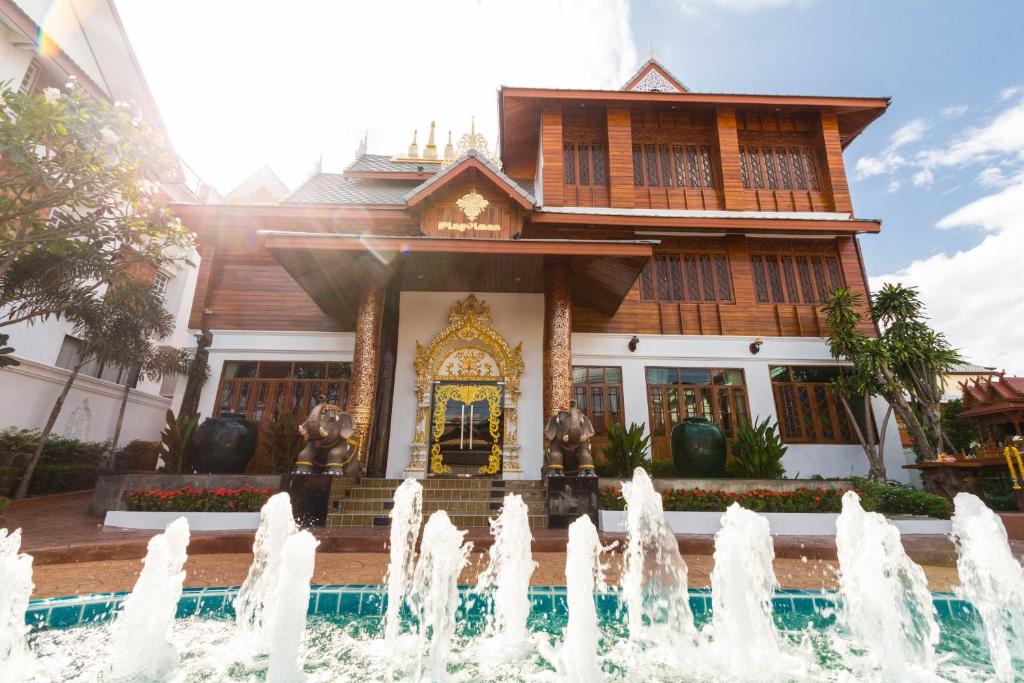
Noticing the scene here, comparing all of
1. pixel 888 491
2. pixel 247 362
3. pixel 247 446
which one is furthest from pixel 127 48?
pixel 888 491

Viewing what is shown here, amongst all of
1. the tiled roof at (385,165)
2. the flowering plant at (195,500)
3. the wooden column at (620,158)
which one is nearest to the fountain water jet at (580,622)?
the flowering plant at (195,500)

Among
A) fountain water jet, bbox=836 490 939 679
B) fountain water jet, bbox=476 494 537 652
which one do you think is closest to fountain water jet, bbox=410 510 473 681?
fountain water jet, bbox=476 494 537 652

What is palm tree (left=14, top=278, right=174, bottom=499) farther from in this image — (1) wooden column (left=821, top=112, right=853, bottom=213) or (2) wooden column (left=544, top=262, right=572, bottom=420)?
(1) wooden column (left=821, top=112, right=853, bottom=213)

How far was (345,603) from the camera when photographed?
429 cm

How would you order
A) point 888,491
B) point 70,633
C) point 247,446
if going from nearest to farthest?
point 70,633, point 888,491, point 247,446

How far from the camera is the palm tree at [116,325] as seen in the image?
1098 cm

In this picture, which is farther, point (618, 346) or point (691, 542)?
point (618, 346)

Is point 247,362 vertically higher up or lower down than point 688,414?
higher up

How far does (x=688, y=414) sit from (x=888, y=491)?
4.28 meters

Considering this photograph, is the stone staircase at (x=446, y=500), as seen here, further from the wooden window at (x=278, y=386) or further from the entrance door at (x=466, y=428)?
the wooden window at (x=278, y=386)

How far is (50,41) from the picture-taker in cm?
1255

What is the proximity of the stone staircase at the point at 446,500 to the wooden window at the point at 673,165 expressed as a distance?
35.4ft

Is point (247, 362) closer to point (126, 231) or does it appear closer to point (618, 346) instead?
point (126, 231)

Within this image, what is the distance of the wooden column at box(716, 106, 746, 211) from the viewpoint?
46.4 feet
